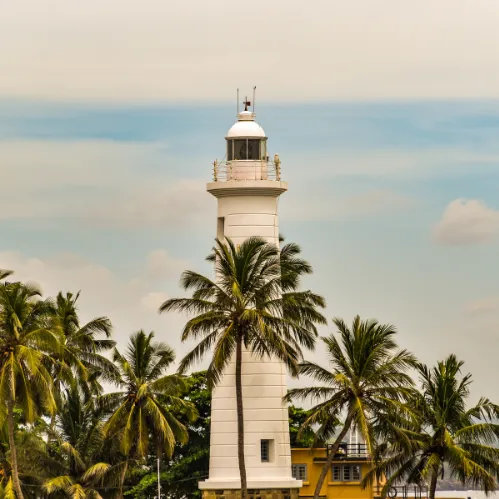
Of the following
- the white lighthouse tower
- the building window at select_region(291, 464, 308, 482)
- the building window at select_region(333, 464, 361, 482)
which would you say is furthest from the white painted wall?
the building window at select_region(333, 464, 361, 482)

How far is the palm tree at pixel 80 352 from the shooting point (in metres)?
85.6

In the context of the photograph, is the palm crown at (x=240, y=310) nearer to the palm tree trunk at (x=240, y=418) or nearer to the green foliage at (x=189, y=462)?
the palm tree trunk at (x=240, y=418)

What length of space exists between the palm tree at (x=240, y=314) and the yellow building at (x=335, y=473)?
14.7 m

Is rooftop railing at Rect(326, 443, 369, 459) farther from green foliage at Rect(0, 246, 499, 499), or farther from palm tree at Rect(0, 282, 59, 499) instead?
palm tree at Rect(0, 282, 59, 499)

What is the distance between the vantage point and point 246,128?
80.4m

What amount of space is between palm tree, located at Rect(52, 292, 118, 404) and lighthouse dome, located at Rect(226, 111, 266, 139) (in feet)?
40.7

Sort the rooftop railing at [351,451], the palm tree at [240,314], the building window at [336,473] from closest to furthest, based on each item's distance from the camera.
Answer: the palm tree at [240,314], the building window at [336,473], the rooftop railing at [351,451]

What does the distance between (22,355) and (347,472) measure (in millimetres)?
22765

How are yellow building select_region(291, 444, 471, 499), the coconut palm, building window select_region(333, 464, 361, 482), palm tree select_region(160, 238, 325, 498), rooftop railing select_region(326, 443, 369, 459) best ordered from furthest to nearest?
rooftop railing select_region(326, 443, 369, 459)
building window select_region(333, 464, 361, 482)
yellow building select_region(291, 444, 471, 499)
the coconut palm
palm tree select_region(160, 238, 325, 498)

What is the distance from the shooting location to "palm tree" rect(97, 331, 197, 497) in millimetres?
83250

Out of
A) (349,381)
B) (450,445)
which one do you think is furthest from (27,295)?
(450,445)

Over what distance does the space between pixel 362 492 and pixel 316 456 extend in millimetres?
3010

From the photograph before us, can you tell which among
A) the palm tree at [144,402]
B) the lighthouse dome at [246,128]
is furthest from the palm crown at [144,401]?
the lighthouse dome at [246,128]

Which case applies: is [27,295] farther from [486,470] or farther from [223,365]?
[486,470]
